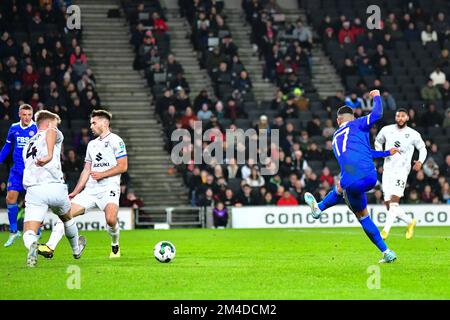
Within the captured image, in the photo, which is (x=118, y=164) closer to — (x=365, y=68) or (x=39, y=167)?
(x=39, y=167)

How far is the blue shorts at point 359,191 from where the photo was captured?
14.8 m

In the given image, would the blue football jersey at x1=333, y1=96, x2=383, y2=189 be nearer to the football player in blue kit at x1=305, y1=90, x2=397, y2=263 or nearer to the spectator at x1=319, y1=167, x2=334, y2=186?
the football player in blue kit at x1=305, y1=90, x2=397, y2=263

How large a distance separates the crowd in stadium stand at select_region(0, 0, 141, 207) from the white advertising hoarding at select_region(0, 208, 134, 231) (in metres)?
0.93

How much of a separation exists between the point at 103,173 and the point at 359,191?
4.09 m

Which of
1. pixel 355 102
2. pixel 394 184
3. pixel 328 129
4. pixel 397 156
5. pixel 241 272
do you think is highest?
pixel 355 102

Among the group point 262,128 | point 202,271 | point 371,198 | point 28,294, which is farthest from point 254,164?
point 28,294

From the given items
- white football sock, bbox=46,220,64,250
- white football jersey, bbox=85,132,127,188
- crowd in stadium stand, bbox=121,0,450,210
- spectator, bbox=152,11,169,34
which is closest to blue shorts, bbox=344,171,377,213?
white football jersey, bbox=85,132,127,188

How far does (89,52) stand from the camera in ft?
119

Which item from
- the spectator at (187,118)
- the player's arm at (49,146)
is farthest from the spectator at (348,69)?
the player's arm at (49,146)

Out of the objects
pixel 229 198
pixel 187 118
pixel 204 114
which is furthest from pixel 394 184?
pixel 204 114

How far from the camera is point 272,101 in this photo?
3378 cm

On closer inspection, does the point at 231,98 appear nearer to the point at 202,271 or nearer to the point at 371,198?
the point at 371,198

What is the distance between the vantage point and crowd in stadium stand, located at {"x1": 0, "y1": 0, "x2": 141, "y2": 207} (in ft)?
98.6
